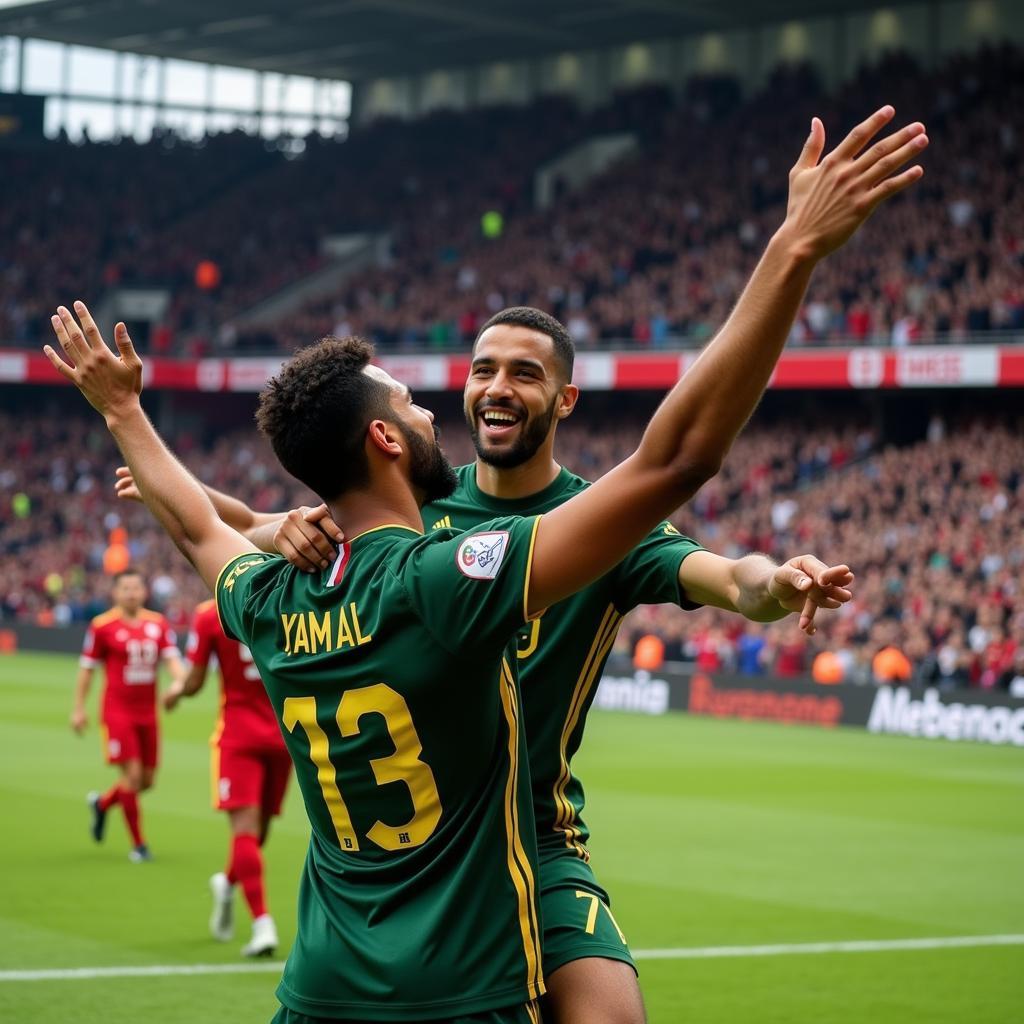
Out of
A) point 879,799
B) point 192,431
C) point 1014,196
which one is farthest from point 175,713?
point 192,431

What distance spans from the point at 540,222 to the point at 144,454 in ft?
139

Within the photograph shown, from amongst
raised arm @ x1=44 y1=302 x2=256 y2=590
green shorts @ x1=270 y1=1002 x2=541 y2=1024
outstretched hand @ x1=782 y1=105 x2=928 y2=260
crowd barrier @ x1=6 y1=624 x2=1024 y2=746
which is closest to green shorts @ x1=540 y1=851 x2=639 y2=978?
green shorts @ x1=270 y1=1002 x2=541 y2=1024

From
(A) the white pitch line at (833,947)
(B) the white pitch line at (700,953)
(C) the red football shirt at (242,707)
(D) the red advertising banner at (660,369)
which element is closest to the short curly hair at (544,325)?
(B) the white pitch line at (700,953)

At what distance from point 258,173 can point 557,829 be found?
181 ft

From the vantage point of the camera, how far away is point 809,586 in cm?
418

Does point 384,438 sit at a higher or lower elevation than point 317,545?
higher

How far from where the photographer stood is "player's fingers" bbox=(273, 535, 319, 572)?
12.7 feet

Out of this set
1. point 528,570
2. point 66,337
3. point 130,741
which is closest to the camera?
point 528,570

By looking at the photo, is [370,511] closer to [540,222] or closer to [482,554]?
[482,554]

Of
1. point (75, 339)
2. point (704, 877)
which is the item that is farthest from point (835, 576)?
point (704, 877)

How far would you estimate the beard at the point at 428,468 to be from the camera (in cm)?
385

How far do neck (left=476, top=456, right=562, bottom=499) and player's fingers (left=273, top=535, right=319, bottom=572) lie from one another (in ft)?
5.31

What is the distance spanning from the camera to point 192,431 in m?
51.2

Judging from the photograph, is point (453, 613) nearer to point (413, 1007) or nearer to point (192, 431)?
point (413, 1007)
